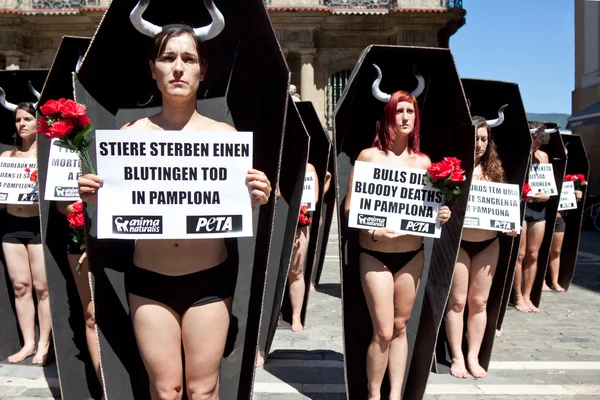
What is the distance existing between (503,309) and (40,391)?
4438mm

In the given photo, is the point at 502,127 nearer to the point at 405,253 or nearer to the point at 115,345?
the point at 405,253

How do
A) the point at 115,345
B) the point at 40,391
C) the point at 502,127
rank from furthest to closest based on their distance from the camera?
the point at 502,127, the point at 40,391, the point at 115,345

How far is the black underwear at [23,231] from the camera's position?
223 inches

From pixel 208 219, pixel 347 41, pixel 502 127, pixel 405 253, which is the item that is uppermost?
pixel 347 41

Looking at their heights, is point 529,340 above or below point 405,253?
below

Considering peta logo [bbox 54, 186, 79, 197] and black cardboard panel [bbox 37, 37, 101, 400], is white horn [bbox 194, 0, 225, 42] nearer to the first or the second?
black cardboard panel [bbox 37, 37, 101, 400]

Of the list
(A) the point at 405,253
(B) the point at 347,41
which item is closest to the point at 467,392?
(A) the point at 405,253

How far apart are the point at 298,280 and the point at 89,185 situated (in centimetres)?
436

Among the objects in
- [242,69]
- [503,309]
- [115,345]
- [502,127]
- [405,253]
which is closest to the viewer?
[115,345]

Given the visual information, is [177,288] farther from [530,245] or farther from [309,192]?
[530,245]

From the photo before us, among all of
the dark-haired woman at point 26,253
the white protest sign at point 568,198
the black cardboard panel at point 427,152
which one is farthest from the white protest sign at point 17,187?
the white protest sign at point 568,198

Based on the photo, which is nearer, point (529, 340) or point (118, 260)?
point (118, 260)

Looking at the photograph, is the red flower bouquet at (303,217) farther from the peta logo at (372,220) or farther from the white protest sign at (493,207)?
the peta logo at (372,220)

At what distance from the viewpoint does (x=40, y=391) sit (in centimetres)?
511
